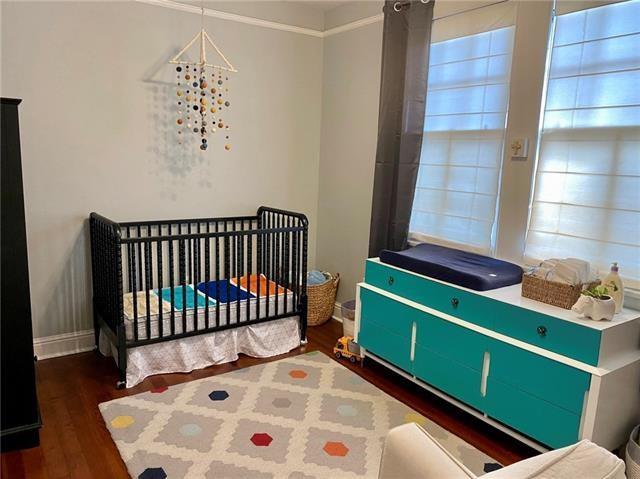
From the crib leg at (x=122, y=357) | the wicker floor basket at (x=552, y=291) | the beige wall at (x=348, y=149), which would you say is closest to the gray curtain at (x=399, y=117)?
the beige wall at (x=348, y=149)

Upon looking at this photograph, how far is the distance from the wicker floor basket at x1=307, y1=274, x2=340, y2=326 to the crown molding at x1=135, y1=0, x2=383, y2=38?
6.23 feet

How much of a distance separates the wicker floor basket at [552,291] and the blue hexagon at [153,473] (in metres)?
1.74

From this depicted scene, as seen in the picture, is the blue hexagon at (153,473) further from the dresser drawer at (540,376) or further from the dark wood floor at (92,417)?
the dresser drawer at (540,376)

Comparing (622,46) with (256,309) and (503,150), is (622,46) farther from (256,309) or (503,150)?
(256,309)

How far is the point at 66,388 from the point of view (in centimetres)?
259

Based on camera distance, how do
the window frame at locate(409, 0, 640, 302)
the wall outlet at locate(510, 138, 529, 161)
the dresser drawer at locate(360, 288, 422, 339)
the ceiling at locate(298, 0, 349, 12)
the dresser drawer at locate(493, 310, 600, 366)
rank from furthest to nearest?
1. the ceiling at locate(298, 0, 349, 12)
2. the dresser drawer at locate(360, 288, 422, 339)
3. the wall outlet at locate(510, 138, 529, 161)
4. the window frame at locate(409, 0, 640, 302)
5. the dresser drawer at locate(493, 310, 600, 366)

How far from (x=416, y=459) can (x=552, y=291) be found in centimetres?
149

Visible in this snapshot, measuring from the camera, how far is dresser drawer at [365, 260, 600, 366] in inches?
74.1

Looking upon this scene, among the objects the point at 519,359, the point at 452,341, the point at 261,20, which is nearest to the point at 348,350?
the point at 452,341

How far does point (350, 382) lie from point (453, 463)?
1.97 metres

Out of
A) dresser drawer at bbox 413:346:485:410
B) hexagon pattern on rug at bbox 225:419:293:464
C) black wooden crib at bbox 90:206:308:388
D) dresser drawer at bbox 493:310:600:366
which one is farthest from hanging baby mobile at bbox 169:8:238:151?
dresser drawer at bbox 493:310:600:366

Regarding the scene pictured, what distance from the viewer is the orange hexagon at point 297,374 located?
2811 millimetres

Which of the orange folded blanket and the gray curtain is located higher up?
the gray curtain

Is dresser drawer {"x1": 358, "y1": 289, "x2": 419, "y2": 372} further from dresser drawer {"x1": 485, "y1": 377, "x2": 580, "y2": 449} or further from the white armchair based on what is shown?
the white armchair
